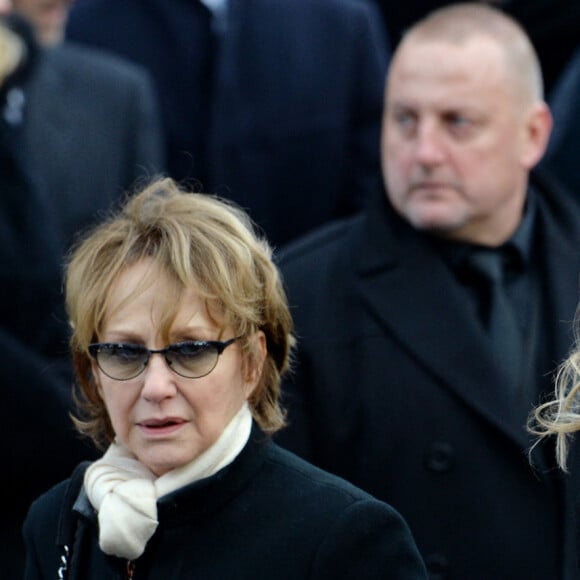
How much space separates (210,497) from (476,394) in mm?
1432

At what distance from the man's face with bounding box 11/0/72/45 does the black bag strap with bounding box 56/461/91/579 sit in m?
2.87

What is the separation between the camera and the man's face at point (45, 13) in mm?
5898

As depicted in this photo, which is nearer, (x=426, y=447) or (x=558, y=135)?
(x=426, y=447)

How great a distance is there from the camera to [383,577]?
3.08 m

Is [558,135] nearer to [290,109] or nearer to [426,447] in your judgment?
[290,109]

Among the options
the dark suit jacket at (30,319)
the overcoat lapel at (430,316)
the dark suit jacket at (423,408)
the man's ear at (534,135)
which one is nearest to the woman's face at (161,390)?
the dark suit jacket at (30,319)

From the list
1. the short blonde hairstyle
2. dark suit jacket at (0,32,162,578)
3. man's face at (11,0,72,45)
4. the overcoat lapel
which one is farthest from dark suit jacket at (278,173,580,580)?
man's face at (11,0,72,45)

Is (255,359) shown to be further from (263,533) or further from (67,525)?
(67,525)

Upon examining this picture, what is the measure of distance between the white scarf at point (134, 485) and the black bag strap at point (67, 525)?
10 cm

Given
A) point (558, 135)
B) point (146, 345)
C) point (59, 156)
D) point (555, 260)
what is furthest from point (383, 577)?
point (558, 135)

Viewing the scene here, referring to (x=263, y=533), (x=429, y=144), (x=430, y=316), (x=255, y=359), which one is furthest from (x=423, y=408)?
(x=263, y=533)

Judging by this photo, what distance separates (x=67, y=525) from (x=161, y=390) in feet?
1.21

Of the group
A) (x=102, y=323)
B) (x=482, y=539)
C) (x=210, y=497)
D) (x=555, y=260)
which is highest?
(x=102, y=323)

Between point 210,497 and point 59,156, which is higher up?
point 210,497
